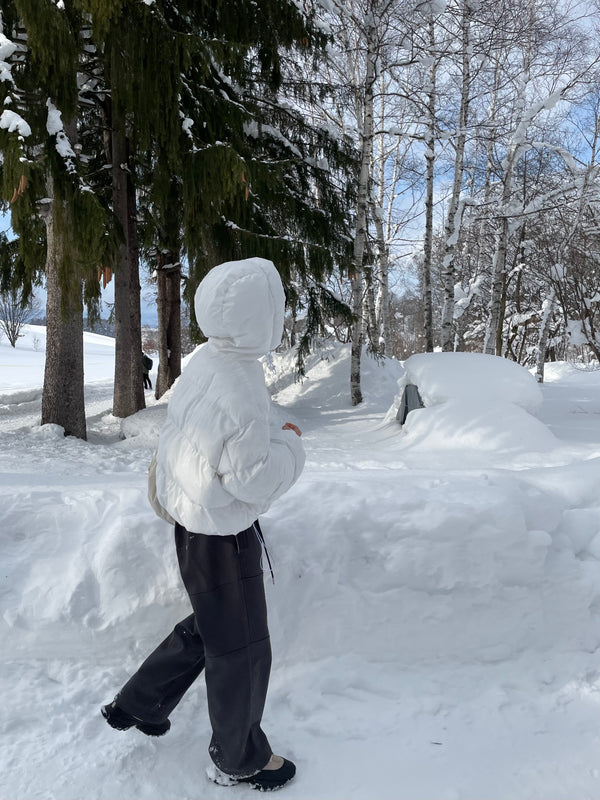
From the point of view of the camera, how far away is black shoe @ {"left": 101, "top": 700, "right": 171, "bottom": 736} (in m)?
2.22

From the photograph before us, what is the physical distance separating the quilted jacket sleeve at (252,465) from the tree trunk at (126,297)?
7553mm

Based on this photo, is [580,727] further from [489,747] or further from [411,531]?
[411,531]

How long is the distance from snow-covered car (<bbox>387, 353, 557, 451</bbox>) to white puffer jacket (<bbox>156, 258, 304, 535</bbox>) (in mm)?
4775

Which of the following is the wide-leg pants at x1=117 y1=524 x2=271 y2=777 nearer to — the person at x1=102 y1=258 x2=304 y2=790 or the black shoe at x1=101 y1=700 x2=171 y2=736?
the person at x1=102 y1=258 x2=304 y2=790

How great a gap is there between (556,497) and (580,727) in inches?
53.3

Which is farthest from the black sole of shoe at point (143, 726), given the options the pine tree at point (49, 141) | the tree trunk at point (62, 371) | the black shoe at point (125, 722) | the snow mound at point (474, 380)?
the tree trunk at point (62, 371)

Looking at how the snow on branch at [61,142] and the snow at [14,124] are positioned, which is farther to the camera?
the snow on branch at [61,142]

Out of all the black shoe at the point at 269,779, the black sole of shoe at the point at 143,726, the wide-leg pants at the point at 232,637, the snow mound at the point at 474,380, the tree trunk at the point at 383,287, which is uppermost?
the tree trunk at the point at 383,287

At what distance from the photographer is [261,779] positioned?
2.07m

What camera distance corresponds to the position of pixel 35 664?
8.67 feet

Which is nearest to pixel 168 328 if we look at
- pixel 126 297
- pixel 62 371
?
pixel 126 297

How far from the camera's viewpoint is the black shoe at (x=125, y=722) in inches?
87.5

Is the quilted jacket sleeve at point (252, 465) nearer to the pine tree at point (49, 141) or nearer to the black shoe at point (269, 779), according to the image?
the black shoe at point (269, 779)

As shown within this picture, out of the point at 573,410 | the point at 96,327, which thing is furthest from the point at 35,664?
the point at 573,410
